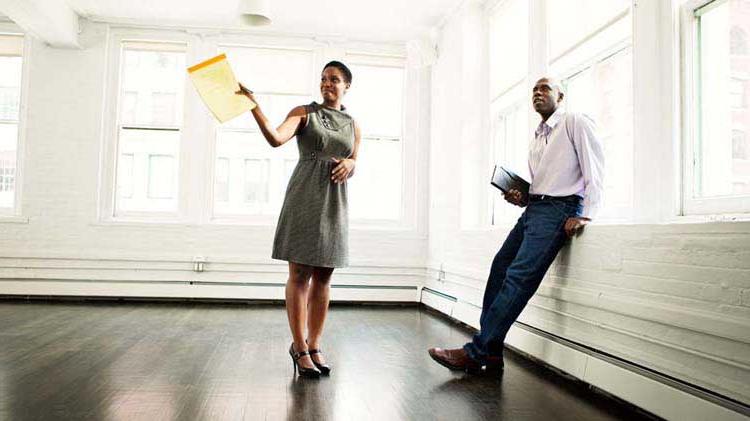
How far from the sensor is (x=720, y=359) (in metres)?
2.08

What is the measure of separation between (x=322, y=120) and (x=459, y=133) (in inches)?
106

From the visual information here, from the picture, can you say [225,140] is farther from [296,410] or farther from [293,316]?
[296,410]

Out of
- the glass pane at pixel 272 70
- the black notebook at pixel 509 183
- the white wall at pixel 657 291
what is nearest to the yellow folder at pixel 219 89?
the black notebook at pixel 509 183

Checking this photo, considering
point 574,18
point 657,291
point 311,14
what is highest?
point 311,14

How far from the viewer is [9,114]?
6.21m

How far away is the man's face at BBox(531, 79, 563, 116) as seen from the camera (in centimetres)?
299

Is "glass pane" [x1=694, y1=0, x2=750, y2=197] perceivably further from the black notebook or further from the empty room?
the black notebook

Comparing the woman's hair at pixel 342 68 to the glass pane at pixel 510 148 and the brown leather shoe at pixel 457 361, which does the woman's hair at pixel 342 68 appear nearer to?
the brown leather shoe at pixel 457 361

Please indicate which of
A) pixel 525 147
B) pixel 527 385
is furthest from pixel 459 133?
pixel 527 385

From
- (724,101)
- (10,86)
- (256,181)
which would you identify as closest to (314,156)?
(724,101)

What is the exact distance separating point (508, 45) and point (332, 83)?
2.35 metres

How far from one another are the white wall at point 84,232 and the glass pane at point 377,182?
34.2 inches

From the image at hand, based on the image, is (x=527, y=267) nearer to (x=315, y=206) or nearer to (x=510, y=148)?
(x=315, y=206)

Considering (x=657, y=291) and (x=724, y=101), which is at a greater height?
(x=724, y=101)
